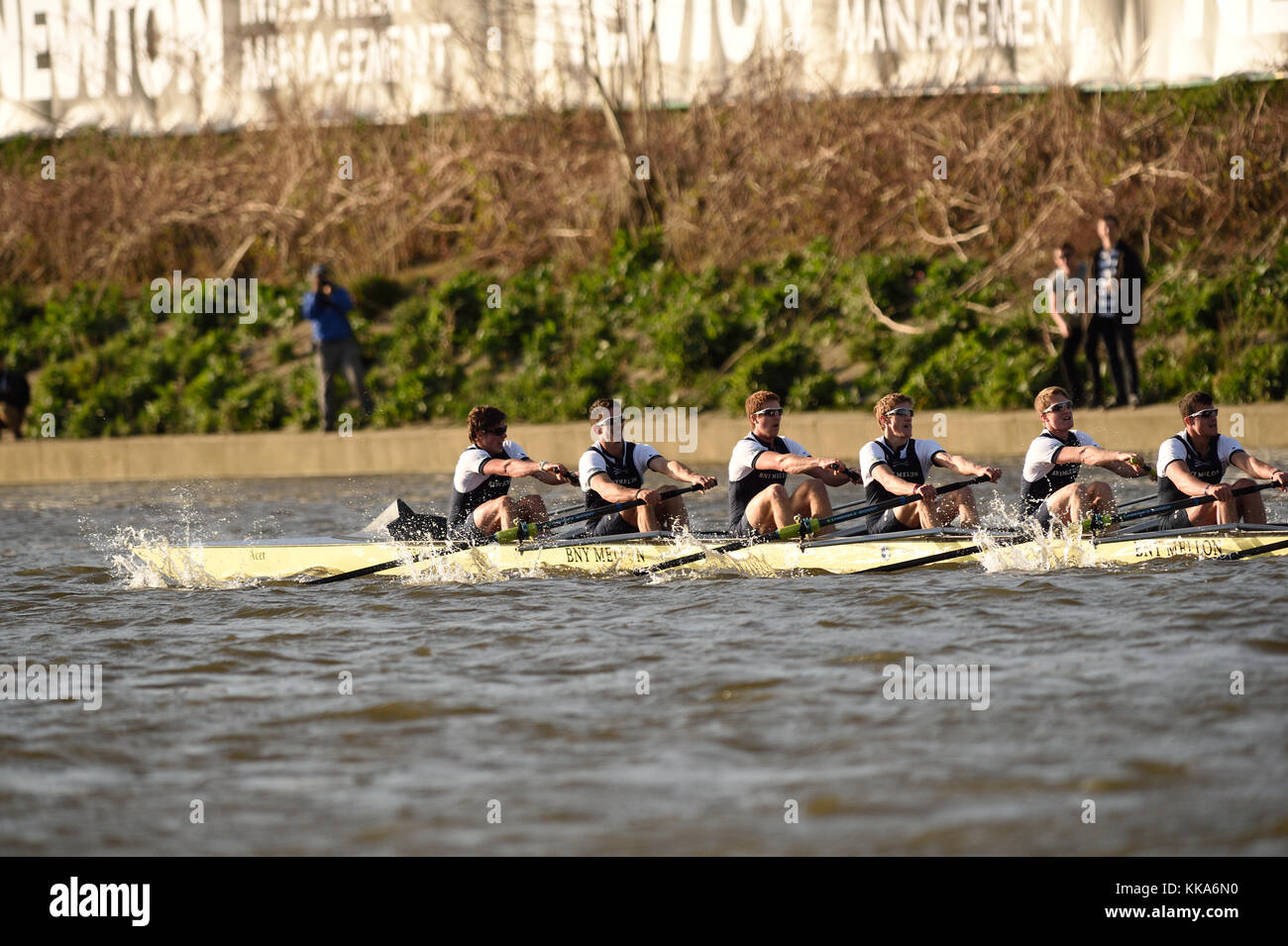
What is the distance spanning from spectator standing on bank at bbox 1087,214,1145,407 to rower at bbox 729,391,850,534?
6289 millimetres

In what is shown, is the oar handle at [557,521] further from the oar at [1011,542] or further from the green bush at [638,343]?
the green bush at [638,343]

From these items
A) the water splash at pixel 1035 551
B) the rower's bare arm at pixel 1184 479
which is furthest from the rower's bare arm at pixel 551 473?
the rower's bare arm at pixel 1184 479

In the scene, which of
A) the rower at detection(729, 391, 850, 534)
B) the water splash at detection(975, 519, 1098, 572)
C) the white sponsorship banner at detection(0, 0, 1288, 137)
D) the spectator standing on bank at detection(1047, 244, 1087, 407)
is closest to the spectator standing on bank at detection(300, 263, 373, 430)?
the white sponsorship banner at detection(0, 0, 1288, 137)

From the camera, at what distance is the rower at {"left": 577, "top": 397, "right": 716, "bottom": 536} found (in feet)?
35.3

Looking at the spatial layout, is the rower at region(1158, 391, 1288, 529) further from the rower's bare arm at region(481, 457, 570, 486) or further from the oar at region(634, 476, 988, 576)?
the rower's bare arm at region(481, 457, 570, 486)

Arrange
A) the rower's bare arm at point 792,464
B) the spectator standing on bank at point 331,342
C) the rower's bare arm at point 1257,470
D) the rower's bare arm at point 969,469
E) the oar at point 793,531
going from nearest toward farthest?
the rower's bare arm at point 1257,470 < the rower's bare arm at point 969,469 < the oar at point 793,531 < the rower's bare arm at point 792,464 < the spectator standing on bank at point 331,342

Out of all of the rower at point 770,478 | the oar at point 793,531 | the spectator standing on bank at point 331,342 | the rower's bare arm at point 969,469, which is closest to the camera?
the rower's bare arm at point 969,469

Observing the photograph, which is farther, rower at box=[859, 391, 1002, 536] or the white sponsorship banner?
the white sponsorship banner

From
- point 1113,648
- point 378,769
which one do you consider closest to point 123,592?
point 378,769

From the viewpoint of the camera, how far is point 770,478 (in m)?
10.9

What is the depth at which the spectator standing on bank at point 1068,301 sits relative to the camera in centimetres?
1605

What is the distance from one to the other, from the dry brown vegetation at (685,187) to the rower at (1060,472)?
8.87 m

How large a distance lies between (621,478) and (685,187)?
11.3 m

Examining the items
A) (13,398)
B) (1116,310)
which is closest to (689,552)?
(1116,310)
